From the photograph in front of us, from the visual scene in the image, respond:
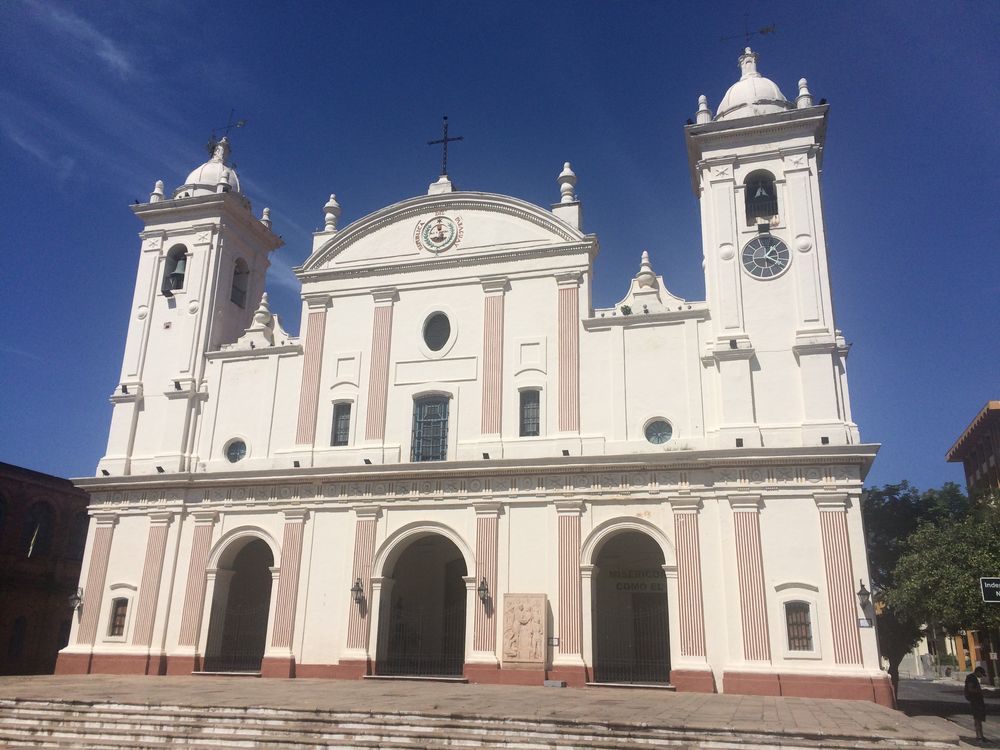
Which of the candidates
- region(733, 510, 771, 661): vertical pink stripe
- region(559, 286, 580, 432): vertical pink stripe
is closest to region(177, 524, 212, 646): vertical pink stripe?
region(559, 286, 580, 432): vertical pink stripe

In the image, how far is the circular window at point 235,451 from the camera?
26469mm

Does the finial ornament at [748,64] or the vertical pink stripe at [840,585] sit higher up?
the finial ornament at [748,64]

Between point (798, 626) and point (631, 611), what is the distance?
551 cm

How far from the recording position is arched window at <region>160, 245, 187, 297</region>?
29.3 m

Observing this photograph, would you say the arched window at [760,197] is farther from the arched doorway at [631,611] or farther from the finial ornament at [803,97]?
the arched doorway at [631,611]

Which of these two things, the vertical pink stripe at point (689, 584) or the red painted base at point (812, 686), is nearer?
the red painted base at point (812, 686)

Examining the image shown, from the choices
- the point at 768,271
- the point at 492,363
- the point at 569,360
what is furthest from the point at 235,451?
the point at 768,271

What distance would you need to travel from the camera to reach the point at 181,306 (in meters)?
Answer: 28.8

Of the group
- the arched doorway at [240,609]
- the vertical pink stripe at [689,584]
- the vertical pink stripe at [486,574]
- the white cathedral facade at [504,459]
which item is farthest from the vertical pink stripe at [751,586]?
the arched doorway at [240,609]

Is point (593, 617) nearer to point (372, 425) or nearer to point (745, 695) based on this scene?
point (745, 695)

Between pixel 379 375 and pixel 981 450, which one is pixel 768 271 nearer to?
pixel 379 375

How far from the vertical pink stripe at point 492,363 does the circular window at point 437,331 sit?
4.61 feet

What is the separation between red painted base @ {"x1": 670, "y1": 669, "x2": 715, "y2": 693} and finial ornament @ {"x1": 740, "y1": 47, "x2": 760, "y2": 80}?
60.5 feet

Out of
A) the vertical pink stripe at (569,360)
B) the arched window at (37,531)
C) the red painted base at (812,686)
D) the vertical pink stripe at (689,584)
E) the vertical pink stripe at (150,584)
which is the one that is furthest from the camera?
the arched window at (37,531)
